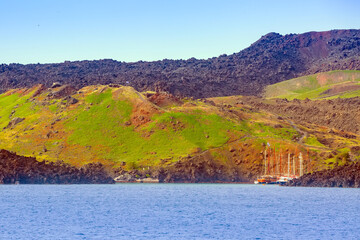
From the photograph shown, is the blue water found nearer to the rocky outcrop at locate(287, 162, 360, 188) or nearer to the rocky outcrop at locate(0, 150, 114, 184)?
the rocky outcrop at locate(0, 150, 114, 184)

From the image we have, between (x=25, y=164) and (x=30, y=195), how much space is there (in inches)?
1447

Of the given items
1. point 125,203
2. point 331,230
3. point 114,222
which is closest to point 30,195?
point 125,203

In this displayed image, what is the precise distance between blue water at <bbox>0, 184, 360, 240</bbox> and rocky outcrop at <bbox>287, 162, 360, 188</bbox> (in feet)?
133

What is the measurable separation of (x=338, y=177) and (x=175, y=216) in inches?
3974

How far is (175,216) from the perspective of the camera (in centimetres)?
10369

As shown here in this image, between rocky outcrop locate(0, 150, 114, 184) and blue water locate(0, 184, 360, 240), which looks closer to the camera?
blue water locate(0, 184, 360, 240)

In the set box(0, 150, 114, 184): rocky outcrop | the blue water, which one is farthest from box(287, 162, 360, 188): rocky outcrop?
box(0, 150, 114, 184): rocky outcrop

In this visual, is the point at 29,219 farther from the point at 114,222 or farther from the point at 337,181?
the point at 337,181

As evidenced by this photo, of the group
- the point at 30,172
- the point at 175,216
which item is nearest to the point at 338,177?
the point at 30,172

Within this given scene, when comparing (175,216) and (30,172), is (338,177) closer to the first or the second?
(30,172)

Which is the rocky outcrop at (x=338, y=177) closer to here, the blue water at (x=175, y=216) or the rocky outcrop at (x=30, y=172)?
the blue water at (x=175, y=216)

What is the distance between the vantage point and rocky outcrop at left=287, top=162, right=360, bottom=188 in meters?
190

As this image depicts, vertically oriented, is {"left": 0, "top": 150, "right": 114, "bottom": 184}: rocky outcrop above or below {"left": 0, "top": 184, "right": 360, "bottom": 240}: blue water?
above

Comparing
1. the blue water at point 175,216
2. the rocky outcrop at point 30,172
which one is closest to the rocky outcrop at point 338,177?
the blue water at point 175,216
